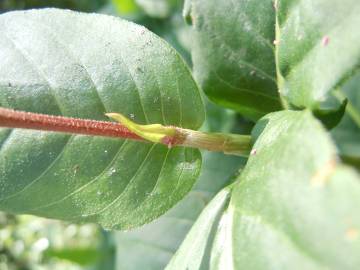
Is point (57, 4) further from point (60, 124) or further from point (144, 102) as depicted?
point (60, 124)

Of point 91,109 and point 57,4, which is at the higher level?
point 91,109

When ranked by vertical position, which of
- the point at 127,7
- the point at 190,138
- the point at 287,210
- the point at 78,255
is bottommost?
the point at 78,255

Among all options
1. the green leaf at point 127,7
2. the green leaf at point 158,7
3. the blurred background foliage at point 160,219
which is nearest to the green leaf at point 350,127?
the blurred background foliage at point 160,219

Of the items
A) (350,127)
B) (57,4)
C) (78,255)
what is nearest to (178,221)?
(350,127)

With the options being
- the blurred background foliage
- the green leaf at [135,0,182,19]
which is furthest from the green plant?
the green leaf at [135,0,182,19]

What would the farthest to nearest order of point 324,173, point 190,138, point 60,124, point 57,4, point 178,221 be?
point 57,4 < point 178,221 < point 190,138 < point 60,124 < point 324,173

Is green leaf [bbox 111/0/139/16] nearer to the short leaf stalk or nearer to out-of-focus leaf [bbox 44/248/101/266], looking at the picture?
out-of-focus leaf [bbox 44/248/101/266]

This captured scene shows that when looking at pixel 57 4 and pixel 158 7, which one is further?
pixel 57 4
